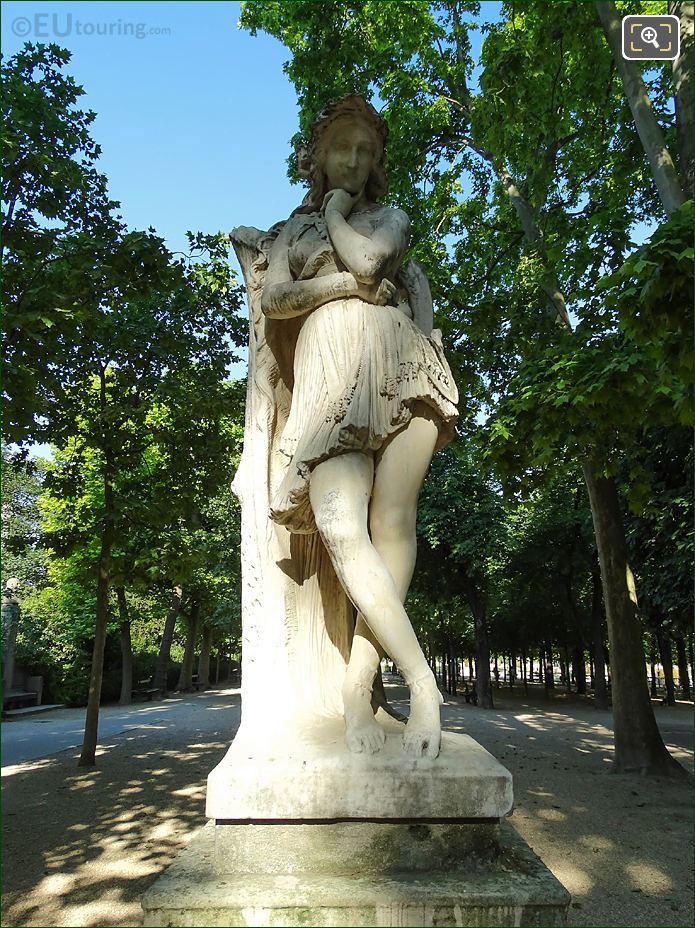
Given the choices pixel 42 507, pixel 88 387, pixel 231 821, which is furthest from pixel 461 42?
pixel 42 507

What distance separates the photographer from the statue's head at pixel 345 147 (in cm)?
293

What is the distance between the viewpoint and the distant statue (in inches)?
88.7

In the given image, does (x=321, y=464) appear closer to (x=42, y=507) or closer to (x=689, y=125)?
(x=689, y=125)

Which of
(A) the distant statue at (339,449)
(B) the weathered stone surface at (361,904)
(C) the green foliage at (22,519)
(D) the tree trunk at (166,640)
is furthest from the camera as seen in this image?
(C) the green foliage at (22,519)

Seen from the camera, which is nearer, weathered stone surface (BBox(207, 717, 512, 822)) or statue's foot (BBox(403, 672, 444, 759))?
weathered stone surface (BBox(207, 717, 512, 822))

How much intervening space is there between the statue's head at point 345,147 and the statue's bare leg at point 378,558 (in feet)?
3.98

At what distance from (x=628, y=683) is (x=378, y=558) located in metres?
9.53

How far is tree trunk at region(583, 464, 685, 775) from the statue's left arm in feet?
28.5

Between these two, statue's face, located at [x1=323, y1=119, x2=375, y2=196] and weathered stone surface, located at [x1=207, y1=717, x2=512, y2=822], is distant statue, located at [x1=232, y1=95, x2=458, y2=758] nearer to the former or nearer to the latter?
statue's face, located at [x1=323, y1=119, x2=375, y2=196]

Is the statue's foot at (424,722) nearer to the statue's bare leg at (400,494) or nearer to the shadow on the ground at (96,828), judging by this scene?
the statue's bare leg at (400,494)

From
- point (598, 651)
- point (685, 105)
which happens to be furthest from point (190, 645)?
point (685, 105)

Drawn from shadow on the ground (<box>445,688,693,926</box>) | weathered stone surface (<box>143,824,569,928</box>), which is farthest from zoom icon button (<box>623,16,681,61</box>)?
shadow on the ground (<box>445,688,693,926</box>)

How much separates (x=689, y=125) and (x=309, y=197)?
6562 mm

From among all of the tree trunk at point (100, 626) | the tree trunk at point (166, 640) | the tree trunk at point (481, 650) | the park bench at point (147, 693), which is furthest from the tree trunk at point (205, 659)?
the tree trunk at point (100, 626)
